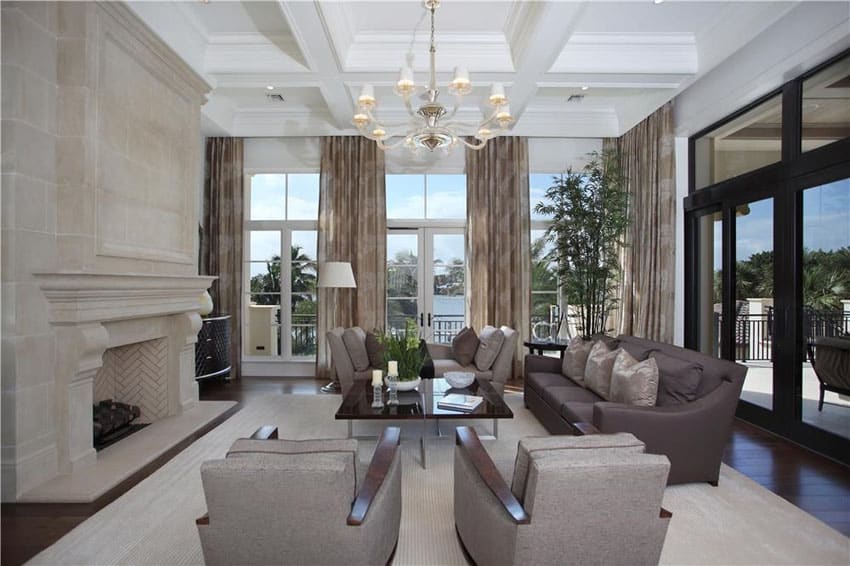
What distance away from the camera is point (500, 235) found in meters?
6.11

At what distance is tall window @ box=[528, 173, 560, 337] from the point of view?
250 inches

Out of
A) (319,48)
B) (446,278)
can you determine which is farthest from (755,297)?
(319,48)

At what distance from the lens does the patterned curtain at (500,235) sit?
6.08 metres

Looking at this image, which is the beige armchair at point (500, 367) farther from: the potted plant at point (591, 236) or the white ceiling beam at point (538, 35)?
the white ceiling beam at point (538, 35)

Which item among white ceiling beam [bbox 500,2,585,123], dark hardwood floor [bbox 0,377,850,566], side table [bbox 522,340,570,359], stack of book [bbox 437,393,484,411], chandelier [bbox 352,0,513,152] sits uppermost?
white ceiling beam [bbox 500,2,585,123]

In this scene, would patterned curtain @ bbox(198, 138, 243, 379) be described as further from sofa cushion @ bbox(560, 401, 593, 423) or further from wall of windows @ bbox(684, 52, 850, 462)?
wall of windows @ bbox(684, 52, 850, 462)

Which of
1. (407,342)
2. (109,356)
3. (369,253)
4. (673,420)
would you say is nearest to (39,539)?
(109,356)

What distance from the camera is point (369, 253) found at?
242 inches

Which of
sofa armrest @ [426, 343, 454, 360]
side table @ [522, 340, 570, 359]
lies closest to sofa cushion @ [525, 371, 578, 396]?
side table @ [522, 340, 570, 359]

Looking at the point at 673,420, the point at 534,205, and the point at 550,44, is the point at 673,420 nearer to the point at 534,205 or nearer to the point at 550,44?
the point at 550,44

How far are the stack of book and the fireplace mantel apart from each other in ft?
8.14

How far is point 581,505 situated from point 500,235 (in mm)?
4827

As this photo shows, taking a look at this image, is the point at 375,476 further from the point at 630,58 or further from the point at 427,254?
the point at 427,254

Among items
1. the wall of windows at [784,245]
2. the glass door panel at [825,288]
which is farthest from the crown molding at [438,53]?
the glass door panel at [825,288]
